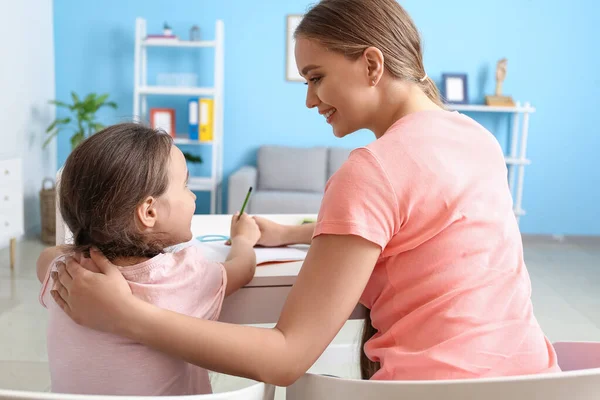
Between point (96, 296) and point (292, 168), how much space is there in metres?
4.28

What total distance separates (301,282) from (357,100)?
0.37m

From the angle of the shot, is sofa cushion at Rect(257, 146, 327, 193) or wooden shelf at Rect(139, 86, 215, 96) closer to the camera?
wooden shelf at Rect(139, 86, 215, 96)

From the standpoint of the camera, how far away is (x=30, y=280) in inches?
144

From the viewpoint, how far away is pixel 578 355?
1032mm

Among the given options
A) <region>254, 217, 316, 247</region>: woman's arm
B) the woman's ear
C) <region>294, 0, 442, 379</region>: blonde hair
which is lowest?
<region>254, 217, 316, 247</region>: woman's arm

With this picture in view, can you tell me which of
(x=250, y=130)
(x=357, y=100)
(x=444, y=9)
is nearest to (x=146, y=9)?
(x=250, y=130)

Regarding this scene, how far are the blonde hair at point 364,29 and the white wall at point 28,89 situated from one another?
12.8ft

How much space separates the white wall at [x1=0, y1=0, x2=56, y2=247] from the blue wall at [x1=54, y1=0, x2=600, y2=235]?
21 cm

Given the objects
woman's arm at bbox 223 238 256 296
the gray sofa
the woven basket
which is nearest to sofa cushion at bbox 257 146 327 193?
the gray sofa

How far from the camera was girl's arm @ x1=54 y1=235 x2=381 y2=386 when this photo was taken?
0.78 m

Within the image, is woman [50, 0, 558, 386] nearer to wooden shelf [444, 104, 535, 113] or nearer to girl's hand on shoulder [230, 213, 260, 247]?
girl's hand on shoulder [230, 213, 260, 247]

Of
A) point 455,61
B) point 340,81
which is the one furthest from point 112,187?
point 455,61

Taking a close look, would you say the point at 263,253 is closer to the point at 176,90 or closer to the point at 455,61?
the point at 176,90

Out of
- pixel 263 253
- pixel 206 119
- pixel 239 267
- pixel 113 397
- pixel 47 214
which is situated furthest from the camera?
pixel 206 119
